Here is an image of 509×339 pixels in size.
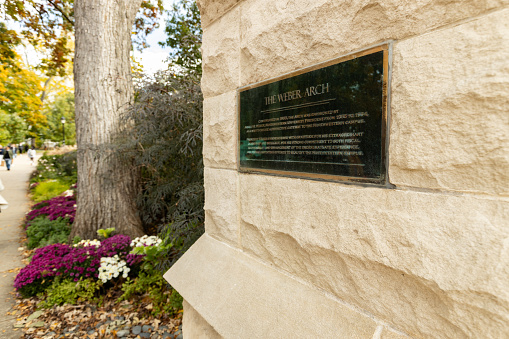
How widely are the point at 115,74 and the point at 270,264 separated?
4744 millimetres

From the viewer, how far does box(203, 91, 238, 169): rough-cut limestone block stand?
6.60 feet

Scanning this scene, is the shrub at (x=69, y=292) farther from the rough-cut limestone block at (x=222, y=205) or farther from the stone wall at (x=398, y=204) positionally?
the stone wall at (x=398, y=204)

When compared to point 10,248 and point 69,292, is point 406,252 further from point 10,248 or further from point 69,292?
point 10,248

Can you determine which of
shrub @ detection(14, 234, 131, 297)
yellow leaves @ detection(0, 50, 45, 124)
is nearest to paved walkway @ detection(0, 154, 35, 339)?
shrub @ detection(14, 234, 131, 297)

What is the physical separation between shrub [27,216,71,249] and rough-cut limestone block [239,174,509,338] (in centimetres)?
549

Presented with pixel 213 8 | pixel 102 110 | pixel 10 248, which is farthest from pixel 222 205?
pixel 10 248

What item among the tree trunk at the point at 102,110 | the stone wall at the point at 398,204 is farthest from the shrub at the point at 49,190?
the stone wall at the point at 398,204

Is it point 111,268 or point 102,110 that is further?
point 102,110

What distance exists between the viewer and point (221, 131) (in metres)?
2.11

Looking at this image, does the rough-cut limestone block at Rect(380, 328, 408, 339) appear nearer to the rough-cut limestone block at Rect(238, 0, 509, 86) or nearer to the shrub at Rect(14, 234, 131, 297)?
the rough-cut limestone block at Rect(238, 0, 509, 86)

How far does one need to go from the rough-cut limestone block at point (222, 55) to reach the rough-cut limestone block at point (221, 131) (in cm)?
8

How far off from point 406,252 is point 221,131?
147 centimetres

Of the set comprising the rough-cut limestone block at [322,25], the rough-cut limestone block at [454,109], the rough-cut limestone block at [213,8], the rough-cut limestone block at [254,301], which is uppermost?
the rough-cut limestone block at [213,8]

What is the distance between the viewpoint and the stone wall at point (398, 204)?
0.89m
